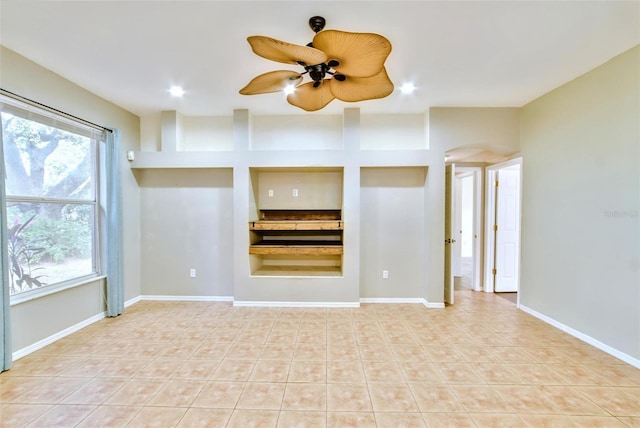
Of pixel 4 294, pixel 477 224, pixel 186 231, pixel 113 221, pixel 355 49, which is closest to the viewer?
pixel 355 49

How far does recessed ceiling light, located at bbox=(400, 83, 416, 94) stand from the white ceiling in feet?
0.40

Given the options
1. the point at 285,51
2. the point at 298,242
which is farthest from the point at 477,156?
the point at 285,51

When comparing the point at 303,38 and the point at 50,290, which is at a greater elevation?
the point at 303,38

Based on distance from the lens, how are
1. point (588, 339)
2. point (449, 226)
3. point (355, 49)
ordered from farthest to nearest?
point (449, 226), point (588, 339), point (355, 49)

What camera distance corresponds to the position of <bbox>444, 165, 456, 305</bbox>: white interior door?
11.9ft

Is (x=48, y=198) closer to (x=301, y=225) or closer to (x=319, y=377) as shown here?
(x=301, y=225)

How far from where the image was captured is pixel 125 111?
11.8 ft

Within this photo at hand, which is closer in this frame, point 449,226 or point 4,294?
point 4,294

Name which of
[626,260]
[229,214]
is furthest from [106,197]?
[626,260]

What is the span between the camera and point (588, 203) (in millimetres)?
2639

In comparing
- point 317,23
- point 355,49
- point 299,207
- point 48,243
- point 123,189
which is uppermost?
point 317,23

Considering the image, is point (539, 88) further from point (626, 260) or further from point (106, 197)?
point (106, 197)

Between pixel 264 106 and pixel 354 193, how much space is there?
1664 mm

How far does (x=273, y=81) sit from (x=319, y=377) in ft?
7.40
